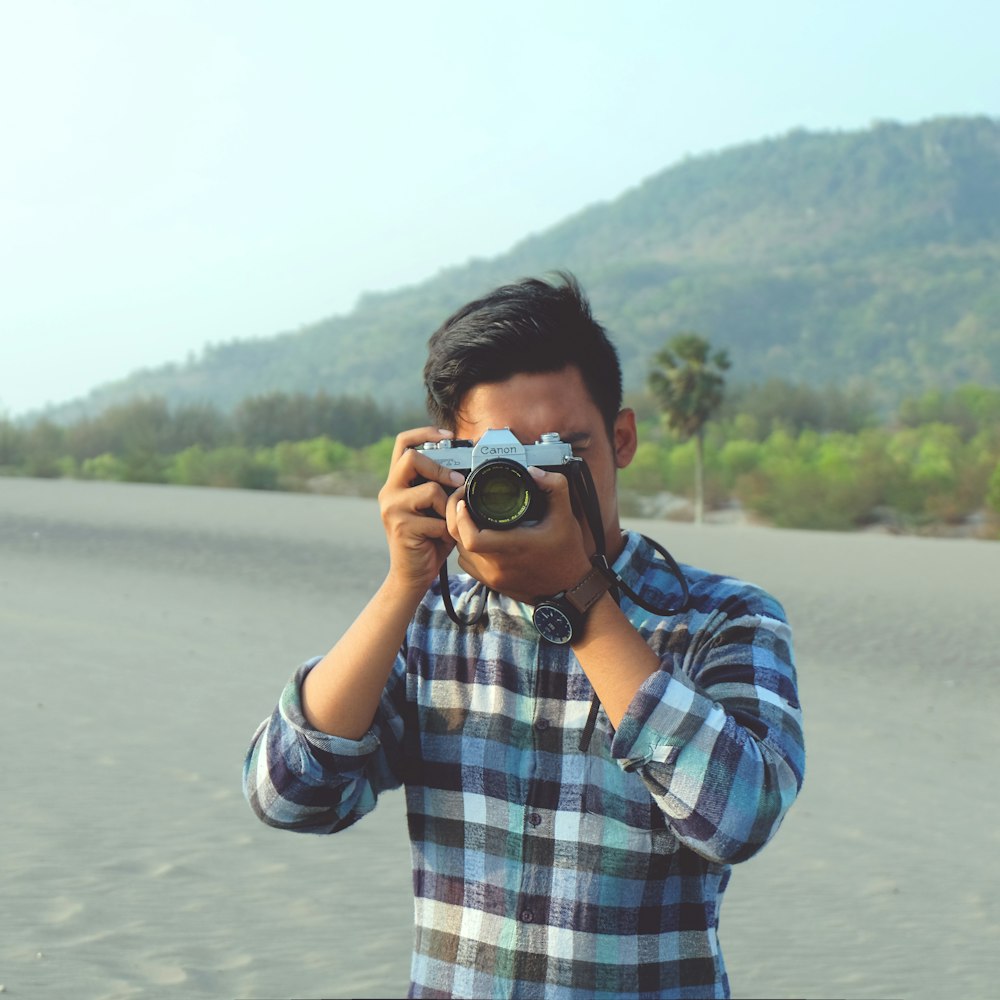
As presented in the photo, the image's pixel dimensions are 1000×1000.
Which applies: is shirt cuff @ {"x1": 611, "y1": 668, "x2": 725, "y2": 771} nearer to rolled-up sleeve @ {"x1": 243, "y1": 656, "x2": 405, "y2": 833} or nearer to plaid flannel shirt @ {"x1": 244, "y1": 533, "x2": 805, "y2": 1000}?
plaid flannel shirt @ {"x1": 244, "y1": 533, "x2": 805, "y2": 1000}

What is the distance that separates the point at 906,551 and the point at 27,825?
17.5m

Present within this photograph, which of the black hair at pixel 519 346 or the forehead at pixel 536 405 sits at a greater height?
the black hair at pixel 519 346

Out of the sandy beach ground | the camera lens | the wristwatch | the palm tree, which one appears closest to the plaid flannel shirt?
the wristwatch

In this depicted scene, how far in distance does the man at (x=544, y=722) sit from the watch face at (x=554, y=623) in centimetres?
1

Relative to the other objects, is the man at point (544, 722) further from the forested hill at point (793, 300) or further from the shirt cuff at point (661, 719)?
the forested hill at point (793, 300)

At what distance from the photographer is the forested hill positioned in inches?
4993

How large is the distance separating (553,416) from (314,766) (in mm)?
507

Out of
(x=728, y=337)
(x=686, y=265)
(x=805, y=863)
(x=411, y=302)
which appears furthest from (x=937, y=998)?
(x=411, y=302)

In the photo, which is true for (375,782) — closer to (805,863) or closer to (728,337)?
(805,863)

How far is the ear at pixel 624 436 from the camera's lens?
173 cm

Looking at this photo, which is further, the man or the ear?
the ear

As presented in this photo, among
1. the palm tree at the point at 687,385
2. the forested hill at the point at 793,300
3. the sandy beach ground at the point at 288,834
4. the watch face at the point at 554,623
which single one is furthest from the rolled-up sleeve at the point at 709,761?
the forested hill at the point at 793,300

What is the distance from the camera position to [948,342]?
412 ft

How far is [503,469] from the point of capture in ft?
4.73
